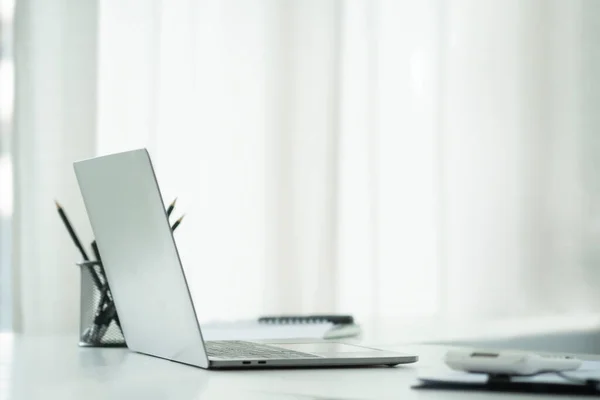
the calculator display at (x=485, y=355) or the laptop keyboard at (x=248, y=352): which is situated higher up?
the calculator display at (x=485, y=355)

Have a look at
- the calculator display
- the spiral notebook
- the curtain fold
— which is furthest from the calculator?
the curtain fold

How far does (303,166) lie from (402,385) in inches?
74.5

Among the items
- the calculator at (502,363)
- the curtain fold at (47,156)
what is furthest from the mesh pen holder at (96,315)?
the curtain fold at (47,156)

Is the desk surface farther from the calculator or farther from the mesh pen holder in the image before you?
the mesh pen holder

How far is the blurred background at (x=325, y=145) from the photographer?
7.00 ft

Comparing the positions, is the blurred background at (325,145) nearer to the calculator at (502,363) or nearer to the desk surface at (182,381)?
the desk surface at (182,381)

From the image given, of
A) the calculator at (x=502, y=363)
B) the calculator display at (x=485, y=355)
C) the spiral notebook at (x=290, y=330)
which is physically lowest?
the spiral notebook at (x=290, y=330)

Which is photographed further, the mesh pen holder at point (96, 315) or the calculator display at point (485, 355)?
the mesh pen holder at point (96, 315)

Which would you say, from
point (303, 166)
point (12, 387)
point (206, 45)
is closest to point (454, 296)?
point (303, 166)

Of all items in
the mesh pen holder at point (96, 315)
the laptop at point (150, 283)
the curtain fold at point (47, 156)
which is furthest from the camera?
the curtain fold at point (47, 156)

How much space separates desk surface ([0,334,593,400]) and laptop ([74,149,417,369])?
0.06 ft

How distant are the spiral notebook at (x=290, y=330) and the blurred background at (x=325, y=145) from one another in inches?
29.3

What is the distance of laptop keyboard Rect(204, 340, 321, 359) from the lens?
842mm

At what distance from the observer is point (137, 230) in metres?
0.88
